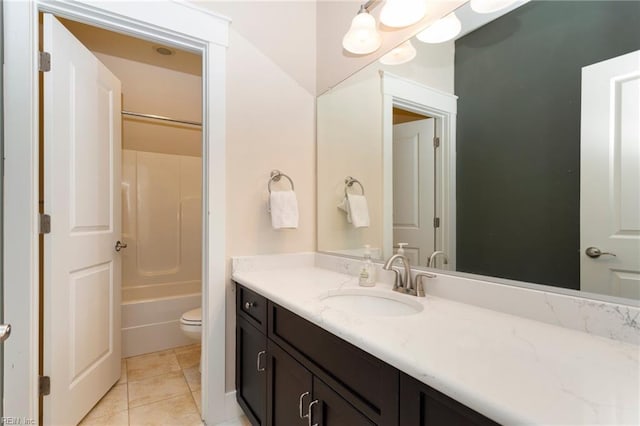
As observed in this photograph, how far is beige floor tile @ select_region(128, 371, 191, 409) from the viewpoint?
174 cm

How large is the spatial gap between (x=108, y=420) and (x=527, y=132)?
2300 millimetres

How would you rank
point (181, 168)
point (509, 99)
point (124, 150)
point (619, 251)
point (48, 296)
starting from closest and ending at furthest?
1. point (619, 251)
2. point (509, 99)
3. point (48, 296)
4. point (124, 150)
5. point (181, 168)

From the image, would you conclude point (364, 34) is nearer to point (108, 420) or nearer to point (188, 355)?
point (108, 420)

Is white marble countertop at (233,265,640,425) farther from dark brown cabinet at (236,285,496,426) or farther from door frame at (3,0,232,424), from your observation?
door frame at (3,0,232,424)

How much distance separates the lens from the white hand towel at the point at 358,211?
5.26 feet

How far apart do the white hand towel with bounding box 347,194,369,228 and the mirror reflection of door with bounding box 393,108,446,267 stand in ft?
0.73

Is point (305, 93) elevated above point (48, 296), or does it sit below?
above

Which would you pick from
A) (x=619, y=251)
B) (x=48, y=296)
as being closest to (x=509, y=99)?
(x=619, y=251)

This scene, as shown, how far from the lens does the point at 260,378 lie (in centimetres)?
130

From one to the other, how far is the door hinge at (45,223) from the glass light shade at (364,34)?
1670mm

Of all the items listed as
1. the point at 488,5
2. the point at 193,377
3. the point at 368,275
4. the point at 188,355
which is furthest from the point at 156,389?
the point at 488,5

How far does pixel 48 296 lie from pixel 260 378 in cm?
103

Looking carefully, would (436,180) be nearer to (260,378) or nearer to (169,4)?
(260,378)

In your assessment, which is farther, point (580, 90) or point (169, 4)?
point (169, 4)
